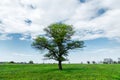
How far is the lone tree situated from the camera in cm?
6250

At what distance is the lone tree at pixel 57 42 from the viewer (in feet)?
205

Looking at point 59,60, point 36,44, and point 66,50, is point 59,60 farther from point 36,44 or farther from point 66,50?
point 36,44

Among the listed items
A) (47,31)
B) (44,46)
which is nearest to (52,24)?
(47,31)

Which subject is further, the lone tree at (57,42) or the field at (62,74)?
the lone tree at (57,42)

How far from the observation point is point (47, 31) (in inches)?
2495

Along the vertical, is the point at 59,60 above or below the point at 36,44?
below

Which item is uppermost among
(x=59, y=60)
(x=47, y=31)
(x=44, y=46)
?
(x=47, y=31)

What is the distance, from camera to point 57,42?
6259cm

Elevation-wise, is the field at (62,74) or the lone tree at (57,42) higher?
the lone tree at (57,42)

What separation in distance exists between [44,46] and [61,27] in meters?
6.84

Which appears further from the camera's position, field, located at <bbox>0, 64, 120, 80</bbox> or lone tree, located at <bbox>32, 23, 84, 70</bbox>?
lone tree, located at <bbox>32, 23, 84, 70</bbox>

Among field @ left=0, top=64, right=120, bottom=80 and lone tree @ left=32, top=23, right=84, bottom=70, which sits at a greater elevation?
lone tree @ left=32, top=23, right=84, bottom=70

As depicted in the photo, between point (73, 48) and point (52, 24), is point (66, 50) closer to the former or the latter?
point (73, 48)

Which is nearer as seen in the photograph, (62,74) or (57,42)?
(62,74)
